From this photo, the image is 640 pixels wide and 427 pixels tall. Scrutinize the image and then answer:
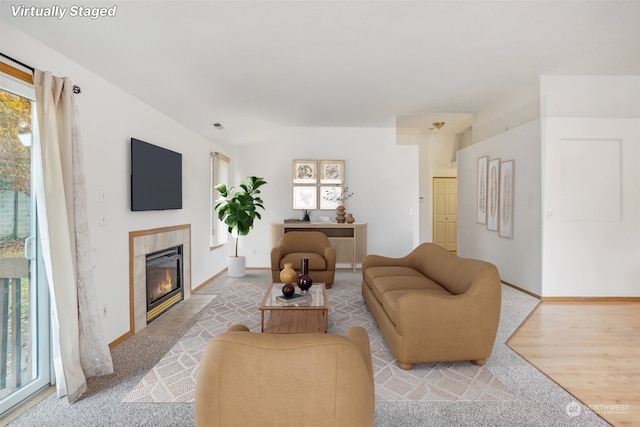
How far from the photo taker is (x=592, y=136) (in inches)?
173

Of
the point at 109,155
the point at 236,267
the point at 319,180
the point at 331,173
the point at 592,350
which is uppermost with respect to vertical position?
the point at 331,173

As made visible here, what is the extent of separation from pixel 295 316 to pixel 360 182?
4.40 metres

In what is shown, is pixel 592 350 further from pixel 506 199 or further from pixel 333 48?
pixel 333 48

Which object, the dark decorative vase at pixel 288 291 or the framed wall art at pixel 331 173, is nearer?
the dark decorative vase at pixel 288 291

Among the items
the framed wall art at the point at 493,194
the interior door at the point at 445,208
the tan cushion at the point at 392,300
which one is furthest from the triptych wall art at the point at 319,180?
the tan cushion at the point at 392,300

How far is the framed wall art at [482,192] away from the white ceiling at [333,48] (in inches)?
55.3

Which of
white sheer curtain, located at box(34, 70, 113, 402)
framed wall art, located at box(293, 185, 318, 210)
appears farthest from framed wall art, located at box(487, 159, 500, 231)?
white sheer curtain, located at box(34, 70, 113, 402)

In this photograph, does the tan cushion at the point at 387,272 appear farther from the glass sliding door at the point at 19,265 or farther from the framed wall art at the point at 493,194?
the glass sliding door at the point at 19,265

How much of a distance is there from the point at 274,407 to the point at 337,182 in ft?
19.3

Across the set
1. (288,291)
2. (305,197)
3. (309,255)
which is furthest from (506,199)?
(288,291)

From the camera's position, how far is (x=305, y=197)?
6902 millimetres

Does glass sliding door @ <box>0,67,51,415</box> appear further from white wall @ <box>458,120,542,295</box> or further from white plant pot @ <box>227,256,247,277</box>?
white wall @ <box>458,120,542,295</box>

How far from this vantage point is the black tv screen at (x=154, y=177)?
11.0ft

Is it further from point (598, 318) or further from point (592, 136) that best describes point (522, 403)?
point (592, 136)
